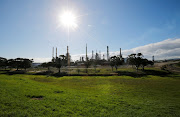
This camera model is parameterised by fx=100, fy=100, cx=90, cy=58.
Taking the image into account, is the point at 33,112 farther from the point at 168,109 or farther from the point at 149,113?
the point at 168,109

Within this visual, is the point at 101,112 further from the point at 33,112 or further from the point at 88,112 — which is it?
the point at 33,112

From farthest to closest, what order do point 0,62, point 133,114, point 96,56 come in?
point 96,56 → point 0,62 → point 133,114

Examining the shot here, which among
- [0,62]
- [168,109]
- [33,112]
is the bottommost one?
[168,109]

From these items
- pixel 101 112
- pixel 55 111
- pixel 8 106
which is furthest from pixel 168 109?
pixel 8 106

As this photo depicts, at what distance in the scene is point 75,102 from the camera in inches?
442

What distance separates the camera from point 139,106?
10742mm

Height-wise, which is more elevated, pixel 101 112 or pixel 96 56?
pixel 96 56

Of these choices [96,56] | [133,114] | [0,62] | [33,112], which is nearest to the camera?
[33,112]

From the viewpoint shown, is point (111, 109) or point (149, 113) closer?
point (149, 113)

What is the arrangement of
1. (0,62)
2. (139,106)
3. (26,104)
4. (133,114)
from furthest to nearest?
(0,62) < (139,106) < (26,104) < (133,114)

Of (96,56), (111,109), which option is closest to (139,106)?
(111,109)

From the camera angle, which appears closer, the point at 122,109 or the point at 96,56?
the point at 122,109

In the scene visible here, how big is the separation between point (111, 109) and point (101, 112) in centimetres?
130

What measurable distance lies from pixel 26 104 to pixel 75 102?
189 inches
